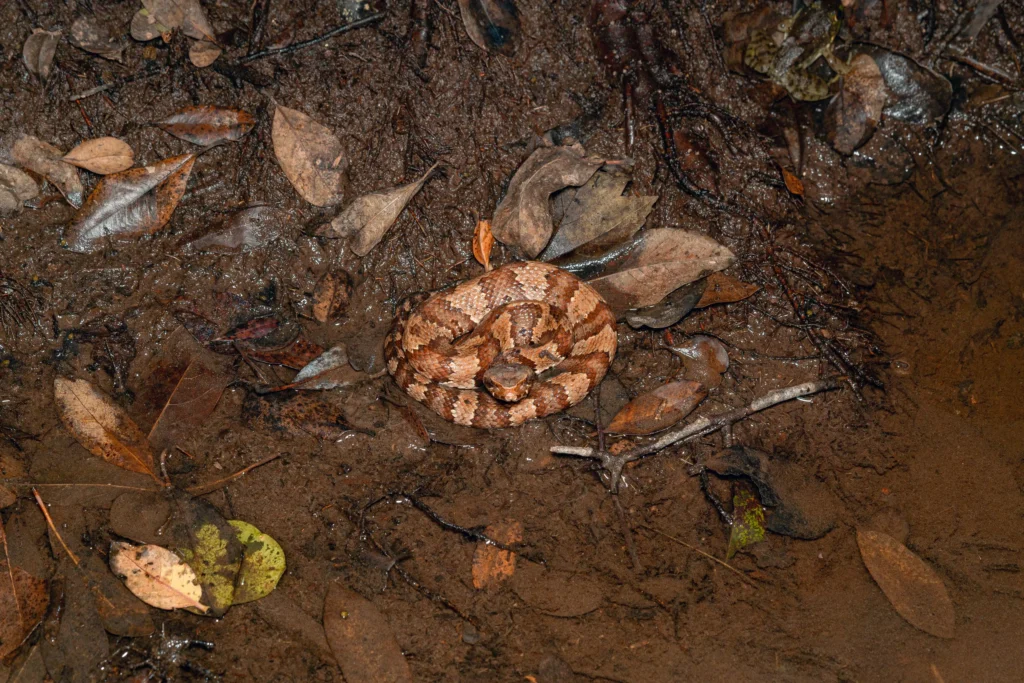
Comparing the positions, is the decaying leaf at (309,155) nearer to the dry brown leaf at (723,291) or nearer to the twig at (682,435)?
the twig at (682,435)

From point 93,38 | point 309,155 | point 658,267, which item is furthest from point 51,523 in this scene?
point 658,267

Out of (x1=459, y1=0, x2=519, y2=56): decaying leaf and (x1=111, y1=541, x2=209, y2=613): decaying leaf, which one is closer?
(x1=111, y1=541, x2=209, y2=613): decaying leaf

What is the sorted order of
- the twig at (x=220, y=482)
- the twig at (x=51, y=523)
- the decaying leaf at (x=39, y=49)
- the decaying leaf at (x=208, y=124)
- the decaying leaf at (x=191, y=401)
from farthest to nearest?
the decaying leaf at (x=208, y=124) → the decaying leaf at (x=39, y=49) → the decaying leaf at (x=191, y=401) → the twig at (x=220, y=482) → the twig at (x=51, y=523)

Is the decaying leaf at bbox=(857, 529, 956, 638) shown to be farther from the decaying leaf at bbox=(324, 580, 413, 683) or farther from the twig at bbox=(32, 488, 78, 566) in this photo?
the twig at bbox=(32, 488, 78, 566)

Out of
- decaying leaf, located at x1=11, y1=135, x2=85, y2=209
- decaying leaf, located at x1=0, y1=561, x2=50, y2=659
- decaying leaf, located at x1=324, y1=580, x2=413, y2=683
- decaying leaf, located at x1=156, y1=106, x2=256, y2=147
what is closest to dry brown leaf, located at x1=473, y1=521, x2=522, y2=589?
decaying leaf, located at x1=324, y1=580, x2=413, y2=683

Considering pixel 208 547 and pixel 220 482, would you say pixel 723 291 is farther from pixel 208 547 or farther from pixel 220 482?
pixel 208 547

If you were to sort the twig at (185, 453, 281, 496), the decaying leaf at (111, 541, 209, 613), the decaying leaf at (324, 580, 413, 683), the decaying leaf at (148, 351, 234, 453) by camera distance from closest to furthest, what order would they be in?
the decaying leaf at (324, 580, 413, 683)
the decaying leaf at (111, 541, 209, 613)
the twig at (185, 453, 281, 496)
the decaying leaf at (148, 351, 234, 453)

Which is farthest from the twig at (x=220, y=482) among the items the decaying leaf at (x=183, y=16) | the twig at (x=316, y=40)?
the decaying leaf at (x=183, y=16)
